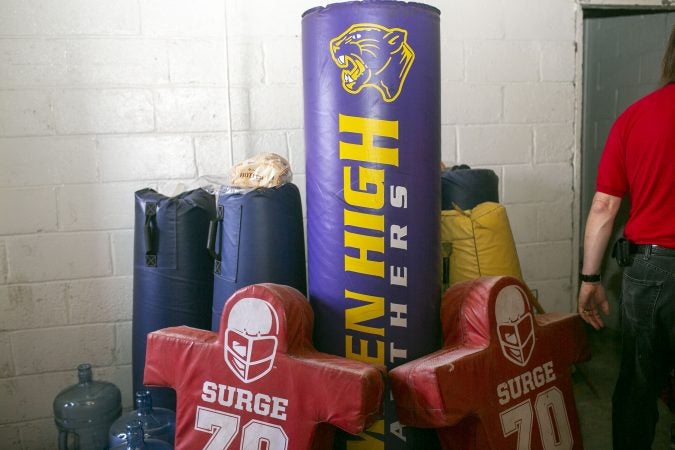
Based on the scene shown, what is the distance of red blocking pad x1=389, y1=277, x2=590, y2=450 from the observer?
129 cm

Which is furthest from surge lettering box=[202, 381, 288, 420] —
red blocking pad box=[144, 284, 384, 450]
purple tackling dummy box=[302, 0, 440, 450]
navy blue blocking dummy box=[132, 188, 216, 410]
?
navy blue blocking dummy box=[132, 188, 216, 410]

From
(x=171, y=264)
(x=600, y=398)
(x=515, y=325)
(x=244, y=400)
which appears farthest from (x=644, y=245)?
(x=171, y=264)

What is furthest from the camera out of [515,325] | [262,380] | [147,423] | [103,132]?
[103,132]

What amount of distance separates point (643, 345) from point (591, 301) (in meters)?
0.26

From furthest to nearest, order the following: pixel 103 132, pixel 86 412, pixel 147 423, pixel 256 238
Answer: pixel 103 132, pixel 86 412, pixel 147 423, pixel 256 238

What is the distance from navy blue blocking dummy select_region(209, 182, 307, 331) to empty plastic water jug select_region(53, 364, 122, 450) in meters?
0.66

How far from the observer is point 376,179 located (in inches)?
54.5

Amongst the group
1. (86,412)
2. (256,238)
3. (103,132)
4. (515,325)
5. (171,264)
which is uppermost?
(103,132)

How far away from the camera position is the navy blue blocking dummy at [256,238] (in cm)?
163

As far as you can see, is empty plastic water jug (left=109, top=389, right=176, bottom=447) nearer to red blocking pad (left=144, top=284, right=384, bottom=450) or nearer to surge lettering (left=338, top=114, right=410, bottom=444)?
red blocking pad (left=144, top=284, right=384, bottom=450)

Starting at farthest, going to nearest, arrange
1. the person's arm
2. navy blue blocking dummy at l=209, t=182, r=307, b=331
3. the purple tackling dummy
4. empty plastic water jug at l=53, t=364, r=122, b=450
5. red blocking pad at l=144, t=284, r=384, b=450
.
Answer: empty plastic water jug at l=53, t=364, r=122, b=450 < the person's arm < navy blue blocking dummy at l=209, t=182, r=307, b=331 < the purple tackling dummy < red blocking pad at l=144, t=284, r=384, b=450

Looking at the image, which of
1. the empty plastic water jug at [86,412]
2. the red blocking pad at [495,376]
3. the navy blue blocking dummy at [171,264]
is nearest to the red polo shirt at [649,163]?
the red blocking pad at [495,376]

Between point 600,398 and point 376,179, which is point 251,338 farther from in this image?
point 600,398

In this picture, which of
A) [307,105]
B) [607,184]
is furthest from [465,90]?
[307,105]
